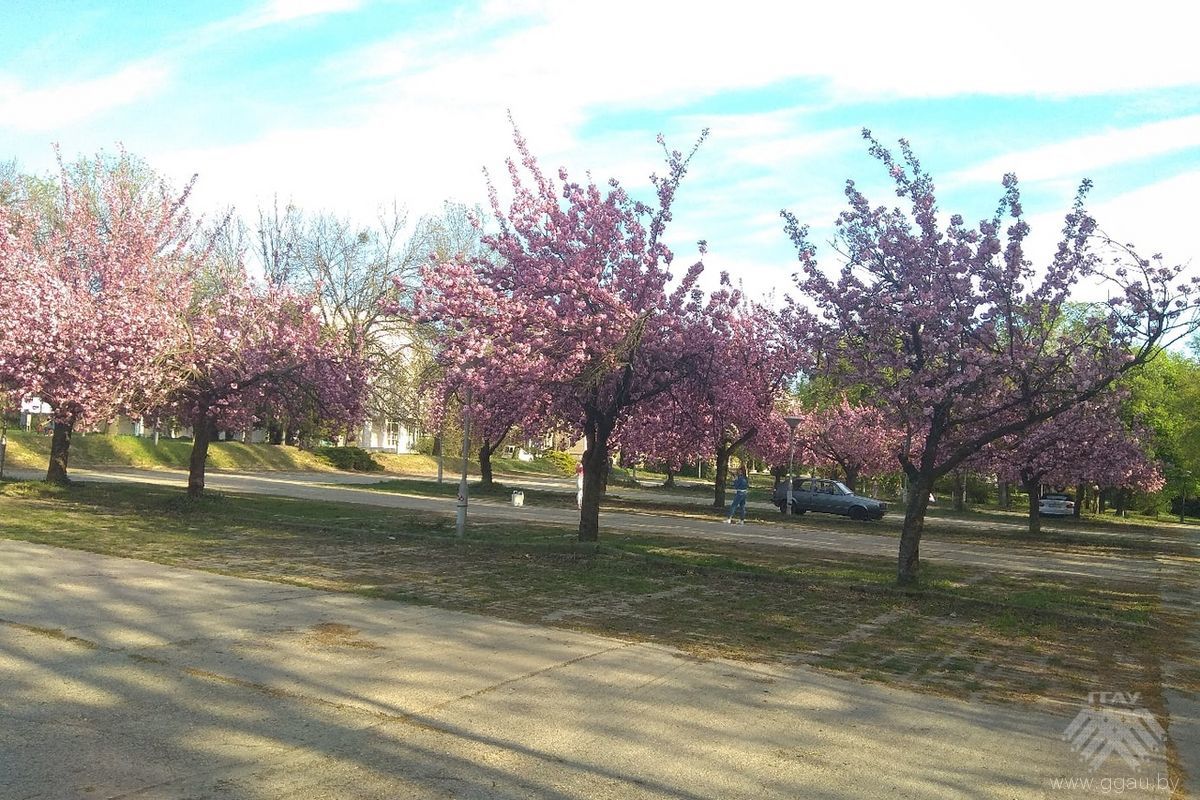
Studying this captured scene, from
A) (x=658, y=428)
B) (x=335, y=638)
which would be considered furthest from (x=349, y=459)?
(x=335, y=638)

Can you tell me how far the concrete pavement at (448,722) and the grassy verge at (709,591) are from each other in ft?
4.22

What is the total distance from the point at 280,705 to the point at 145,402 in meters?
15.8

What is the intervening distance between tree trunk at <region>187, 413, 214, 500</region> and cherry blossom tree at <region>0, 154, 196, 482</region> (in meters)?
1.45

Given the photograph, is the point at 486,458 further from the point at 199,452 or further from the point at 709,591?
the point at 709,591

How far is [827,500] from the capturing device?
35.2 m

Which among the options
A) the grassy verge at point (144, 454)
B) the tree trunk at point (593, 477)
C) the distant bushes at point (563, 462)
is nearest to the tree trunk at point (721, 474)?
the tree trunk at point (593, 477)

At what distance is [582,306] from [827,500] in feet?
74.2

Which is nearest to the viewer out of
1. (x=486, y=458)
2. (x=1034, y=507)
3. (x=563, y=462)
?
(x=1034, y=507)

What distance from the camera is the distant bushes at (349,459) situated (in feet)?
172

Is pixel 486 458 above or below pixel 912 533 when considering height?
above

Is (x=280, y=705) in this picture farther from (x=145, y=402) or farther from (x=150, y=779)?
(x=145, y=402)

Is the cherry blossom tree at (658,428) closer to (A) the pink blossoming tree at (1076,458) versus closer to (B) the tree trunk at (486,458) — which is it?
(B) the tree trunk at (486,458)

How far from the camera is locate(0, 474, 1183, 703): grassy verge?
8680 mm

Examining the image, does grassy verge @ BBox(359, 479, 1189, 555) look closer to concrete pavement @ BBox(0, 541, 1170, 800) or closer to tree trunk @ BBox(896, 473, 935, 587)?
tree trunk @ BBox(896, 473, 935, 587)
